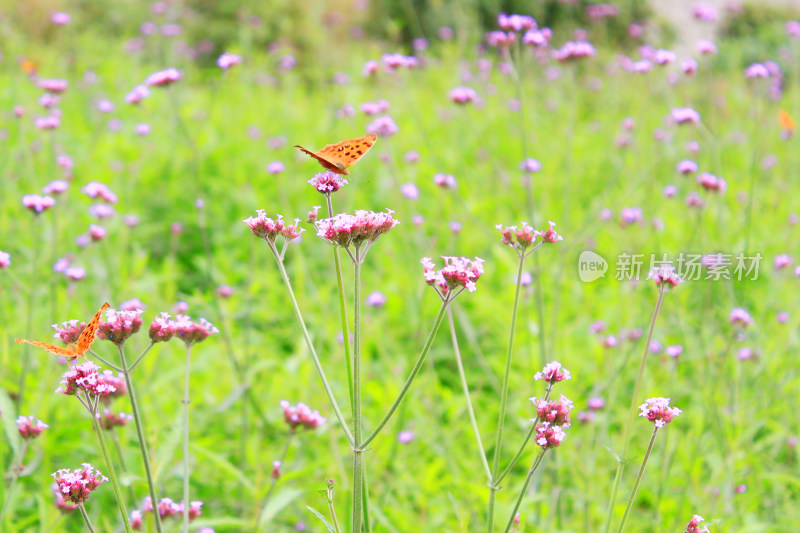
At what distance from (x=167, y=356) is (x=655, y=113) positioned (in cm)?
611

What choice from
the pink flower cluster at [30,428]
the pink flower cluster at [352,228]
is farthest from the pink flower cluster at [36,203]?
the pink flower cluster at [352,228]

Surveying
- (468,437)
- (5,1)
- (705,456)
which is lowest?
(5,1)

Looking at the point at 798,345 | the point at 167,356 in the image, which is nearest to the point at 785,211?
the point at 798,345

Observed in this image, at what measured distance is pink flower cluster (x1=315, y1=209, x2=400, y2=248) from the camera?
1349 mm

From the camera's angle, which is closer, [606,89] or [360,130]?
[360,130]

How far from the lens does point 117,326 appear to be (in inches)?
55.6

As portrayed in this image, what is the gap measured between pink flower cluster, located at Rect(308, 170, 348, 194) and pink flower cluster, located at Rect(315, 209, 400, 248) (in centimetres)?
16

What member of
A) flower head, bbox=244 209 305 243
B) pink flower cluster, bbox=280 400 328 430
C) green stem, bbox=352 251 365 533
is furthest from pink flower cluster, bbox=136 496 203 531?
flower head, bbox=244 209 305 243

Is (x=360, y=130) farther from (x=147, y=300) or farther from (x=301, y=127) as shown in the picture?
(x=147, y=300)

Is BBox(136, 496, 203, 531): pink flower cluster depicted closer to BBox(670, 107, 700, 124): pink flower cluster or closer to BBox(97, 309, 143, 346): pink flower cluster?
BBox(97, 309, 143, 346): pink flower cluster

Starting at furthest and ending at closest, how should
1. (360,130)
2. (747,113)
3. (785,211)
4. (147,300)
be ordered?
(747,113)
(360,130)
(785,211)
(147,300)

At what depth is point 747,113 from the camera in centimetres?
825

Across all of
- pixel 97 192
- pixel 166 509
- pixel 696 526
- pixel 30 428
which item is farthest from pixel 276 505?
pixel 97 192

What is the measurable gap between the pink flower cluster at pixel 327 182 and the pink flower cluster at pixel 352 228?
6.3 inches
